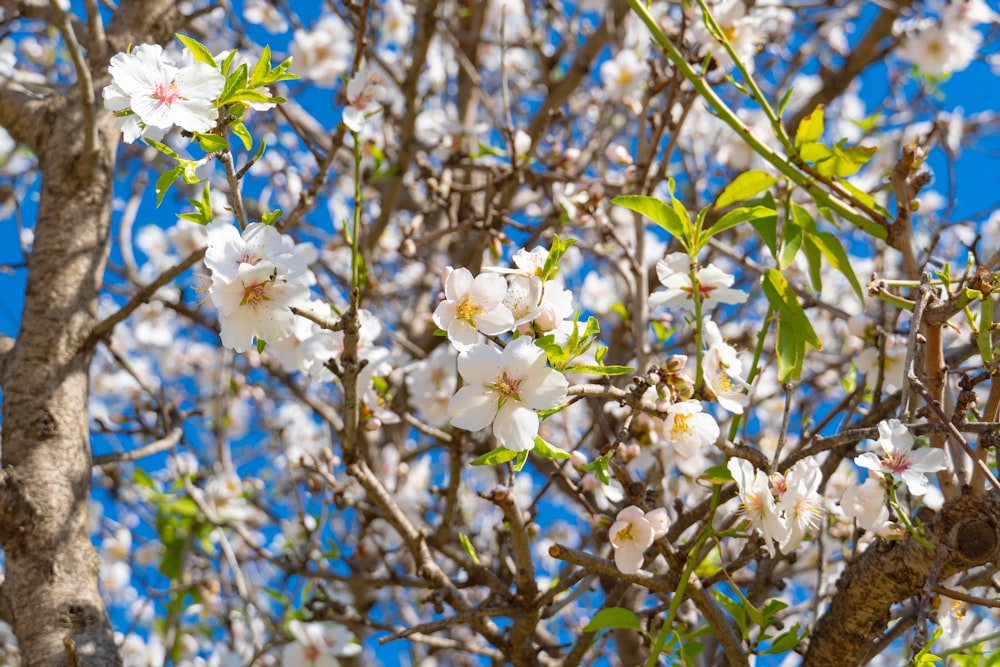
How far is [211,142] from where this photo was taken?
111 cm

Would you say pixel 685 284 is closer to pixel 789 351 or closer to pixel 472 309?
pixel 789 351

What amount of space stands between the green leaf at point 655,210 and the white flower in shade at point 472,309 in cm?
22

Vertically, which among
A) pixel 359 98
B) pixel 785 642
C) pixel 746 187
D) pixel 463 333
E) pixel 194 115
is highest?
pixel 359 98

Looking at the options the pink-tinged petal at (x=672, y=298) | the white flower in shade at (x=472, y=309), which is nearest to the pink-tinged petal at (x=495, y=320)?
the white flower in shade at (x=472, y=309)

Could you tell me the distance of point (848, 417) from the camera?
154 centimetres

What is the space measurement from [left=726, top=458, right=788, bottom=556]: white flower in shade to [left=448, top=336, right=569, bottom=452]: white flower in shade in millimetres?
300

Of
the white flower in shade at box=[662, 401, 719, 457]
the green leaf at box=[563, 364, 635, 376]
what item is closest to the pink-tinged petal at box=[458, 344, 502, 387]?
the green leaf at box=[563, 364, 635, 376]

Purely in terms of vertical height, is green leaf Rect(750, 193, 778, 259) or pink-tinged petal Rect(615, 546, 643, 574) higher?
green leaf Rect(750, 193, 778, 259)

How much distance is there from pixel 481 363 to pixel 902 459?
55 cm

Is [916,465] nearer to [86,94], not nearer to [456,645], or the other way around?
[456,645]

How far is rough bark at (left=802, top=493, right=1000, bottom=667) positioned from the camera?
43.6 inches

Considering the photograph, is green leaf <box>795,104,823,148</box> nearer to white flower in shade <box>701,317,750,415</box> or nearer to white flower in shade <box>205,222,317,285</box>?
white flower in shade <box>701,317,750,415</box>

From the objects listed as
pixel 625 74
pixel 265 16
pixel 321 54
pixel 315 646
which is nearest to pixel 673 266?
pixel 315 646

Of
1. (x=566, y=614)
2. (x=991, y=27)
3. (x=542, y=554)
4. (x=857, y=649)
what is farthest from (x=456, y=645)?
(x=991, y=27)
